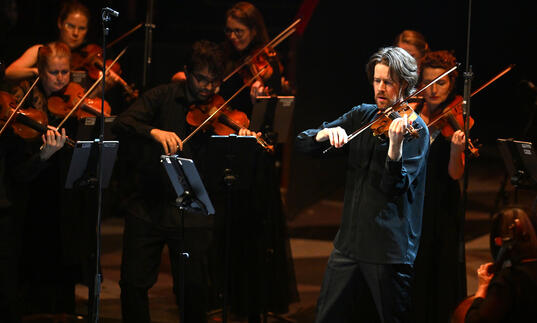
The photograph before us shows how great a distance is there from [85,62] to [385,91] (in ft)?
7.84

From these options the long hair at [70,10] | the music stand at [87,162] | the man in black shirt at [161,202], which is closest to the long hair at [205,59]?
the man in black shirt at [161,202]

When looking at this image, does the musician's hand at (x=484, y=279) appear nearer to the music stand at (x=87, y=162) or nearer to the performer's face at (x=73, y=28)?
the music stand at (x=87, y=162)

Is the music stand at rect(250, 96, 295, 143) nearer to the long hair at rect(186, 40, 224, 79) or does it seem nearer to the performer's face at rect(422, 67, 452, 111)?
the long hair at rect(186, 40, 224, 79)

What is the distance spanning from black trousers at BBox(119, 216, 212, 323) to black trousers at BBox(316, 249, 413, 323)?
873mm

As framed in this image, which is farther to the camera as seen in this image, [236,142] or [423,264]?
[423,264]

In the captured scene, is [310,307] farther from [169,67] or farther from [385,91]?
[169,67]

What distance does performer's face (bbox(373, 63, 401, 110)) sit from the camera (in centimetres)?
324

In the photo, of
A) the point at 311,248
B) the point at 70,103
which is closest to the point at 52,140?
the point at 70,103

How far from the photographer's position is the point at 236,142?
3770mm

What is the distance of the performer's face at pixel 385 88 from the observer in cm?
324

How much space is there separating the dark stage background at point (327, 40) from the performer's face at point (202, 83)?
3106mm

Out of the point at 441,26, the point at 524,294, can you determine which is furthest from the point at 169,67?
the point at 524,294

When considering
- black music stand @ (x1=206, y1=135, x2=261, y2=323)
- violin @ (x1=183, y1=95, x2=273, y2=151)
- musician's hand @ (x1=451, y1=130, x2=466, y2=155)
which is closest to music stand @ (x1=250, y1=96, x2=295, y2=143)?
violin @ (x1=183, y1=95, x2=273, y2=151)

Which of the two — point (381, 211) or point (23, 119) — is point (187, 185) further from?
point (23, 119)
